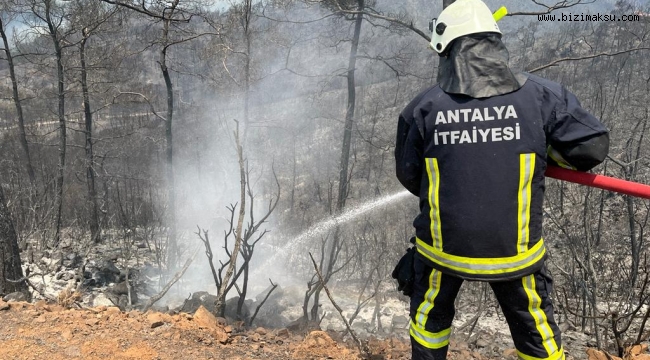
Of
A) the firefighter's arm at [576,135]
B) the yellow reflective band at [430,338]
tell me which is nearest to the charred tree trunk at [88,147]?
the yellow reflective band at [430,338]

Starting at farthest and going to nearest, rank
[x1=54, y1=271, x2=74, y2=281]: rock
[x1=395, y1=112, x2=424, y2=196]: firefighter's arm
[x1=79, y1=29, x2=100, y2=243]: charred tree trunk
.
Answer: [x1=79, y1=29, x2=100, y2=243]: charred tree trunk
[x1=54, y1=271, x2=74, y2=281]: rock
[x1=395, y1=112, x2=424, y2=196]: firefighter's arm

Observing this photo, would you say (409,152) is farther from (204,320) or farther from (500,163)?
(204,320)

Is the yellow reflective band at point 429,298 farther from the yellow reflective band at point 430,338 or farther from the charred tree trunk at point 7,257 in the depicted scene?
the charred tree trunk at point 7,257

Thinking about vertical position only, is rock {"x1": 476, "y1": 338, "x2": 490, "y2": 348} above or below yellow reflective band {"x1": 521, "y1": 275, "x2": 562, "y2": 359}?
below

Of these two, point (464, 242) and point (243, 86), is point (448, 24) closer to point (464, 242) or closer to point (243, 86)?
point (464, 242)

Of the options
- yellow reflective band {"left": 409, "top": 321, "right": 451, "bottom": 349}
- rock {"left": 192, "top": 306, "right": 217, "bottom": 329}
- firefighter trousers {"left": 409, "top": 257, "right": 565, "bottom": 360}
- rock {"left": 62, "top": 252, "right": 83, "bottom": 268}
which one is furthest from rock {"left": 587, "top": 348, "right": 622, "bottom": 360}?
rock {"left": 62, "top": 252, "right": 83, "bottom": 268}

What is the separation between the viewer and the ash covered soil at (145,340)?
273 cm

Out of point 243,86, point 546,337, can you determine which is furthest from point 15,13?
point 546,337

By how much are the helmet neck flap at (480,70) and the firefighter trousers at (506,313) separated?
763 millimetres

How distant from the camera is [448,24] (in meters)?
1.87

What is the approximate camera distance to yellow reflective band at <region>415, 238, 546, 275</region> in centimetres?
174

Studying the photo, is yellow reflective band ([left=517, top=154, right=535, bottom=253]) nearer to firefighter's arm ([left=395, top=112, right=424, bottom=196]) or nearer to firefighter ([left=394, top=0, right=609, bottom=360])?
firefighter ([left=394, top=0, right=609, bottom=360])

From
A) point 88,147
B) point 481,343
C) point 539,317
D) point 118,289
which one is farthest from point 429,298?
point 88,147

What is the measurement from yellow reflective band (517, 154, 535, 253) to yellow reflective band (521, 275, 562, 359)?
15 cm
